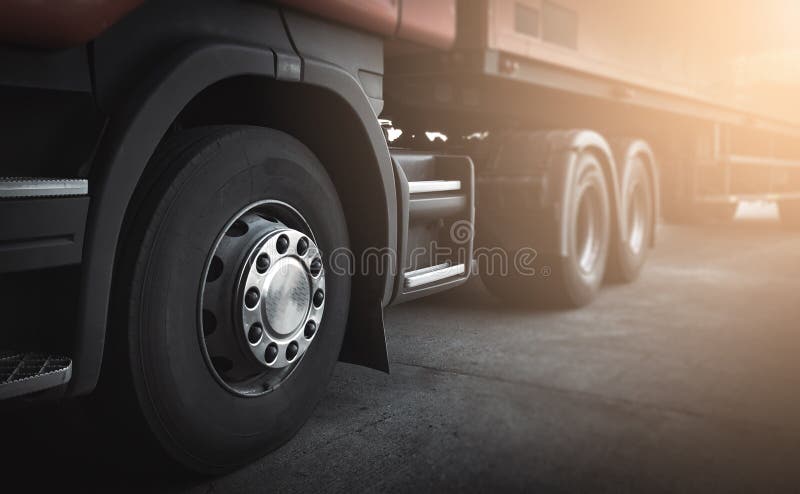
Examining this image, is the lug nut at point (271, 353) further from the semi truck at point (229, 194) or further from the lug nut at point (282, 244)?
the lug nut at point (282, 244)

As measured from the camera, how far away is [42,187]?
1.92 meters

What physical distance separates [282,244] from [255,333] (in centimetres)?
31

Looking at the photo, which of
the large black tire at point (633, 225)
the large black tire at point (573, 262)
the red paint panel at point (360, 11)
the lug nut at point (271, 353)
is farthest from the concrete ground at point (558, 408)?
Answer: the red paint panel at point (360, 11)

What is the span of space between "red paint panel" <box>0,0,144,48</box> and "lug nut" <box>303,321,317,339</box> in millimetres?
1218

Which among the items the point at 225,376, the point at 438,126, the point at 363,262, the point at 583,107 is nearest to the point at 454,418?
the point at 363,262

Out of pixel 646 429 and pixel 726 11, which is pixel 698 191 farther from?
pixel 646 429

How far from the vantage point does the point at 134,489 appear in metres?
2.57

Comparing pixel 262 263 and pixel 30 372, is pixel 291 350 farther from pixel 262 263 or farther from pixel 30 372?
pixel 30 372

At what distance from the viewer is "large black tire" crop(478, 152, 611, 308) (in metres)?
5.38

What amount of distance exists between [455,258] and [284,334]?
4.66 ft

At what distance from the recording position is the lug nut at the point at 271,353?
105 inches

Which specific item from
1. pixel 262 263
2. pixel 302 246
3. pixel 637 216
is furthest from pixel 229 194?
pixel 637 216

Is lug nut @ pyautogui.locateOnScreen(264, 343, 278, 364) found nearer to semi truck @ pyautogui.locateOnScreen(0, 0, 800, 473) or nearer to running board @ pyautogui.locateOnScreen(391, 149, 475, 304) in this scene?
semi truck @ pyautogui.locateOnScreen(0, 0, 800, 473)

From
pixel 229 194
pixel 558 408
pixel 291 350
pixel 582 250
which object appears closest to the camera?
pixel 229 194
